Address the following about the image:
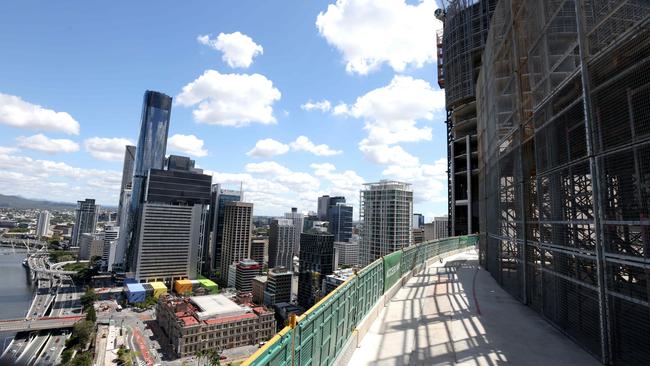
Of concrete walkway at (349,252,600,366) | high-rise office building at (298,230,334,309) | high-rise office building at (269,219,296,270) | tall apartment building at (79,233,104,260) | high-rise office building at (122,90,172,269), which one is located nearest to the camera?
concrete walkway at (349,252,600,366)

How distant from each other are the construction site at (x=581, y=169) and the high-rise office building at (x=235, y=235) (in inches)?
5268

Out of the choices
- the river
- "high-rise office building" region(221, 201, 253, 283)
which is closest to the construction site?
the river

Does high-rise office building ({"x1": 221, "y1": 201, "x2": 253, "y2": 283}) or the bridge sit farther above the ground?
high-rise office building ({"x1": 221, "y1": 201, "x2": 253, "y2": 283})

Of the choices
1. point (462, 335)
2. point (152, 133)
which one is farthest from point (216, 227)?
point (462, 335)

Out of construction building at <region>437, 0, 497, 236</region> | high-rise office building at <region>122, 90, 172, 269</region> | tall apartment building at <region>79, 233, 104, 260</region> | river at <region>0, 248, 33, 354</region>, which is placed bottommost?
river at <region>0, 248, 33, 354</region>

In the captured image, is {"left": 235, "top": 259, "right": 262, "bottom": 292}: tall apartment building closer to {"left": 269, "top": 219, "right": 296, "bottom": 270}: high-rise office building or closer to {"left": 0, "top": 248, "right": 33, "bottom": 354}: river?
{"left": 269, "top": 219, "right": 296, "bottom": 270}: high-rise office building

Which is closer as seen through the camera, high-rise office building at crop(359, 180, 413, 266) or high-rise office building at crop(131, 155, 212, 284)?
high-rise office building at crop(359, 180, 413, 266)

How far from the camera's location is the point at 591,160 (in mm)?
6707

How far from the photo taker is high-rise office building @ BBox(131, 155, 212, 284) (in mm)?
107438

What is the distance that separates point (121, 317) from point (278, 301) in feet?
139

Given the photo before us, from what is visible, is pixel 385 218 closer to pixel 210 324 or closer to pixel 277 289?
pixel 277 289

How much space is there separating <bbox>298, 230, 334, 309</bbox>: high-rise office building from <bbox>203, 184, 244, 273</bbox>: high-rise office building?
177 feet

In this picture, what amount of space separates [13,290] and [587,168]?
484ft

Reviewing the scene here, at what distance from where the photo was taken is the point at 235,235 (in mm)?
140625
